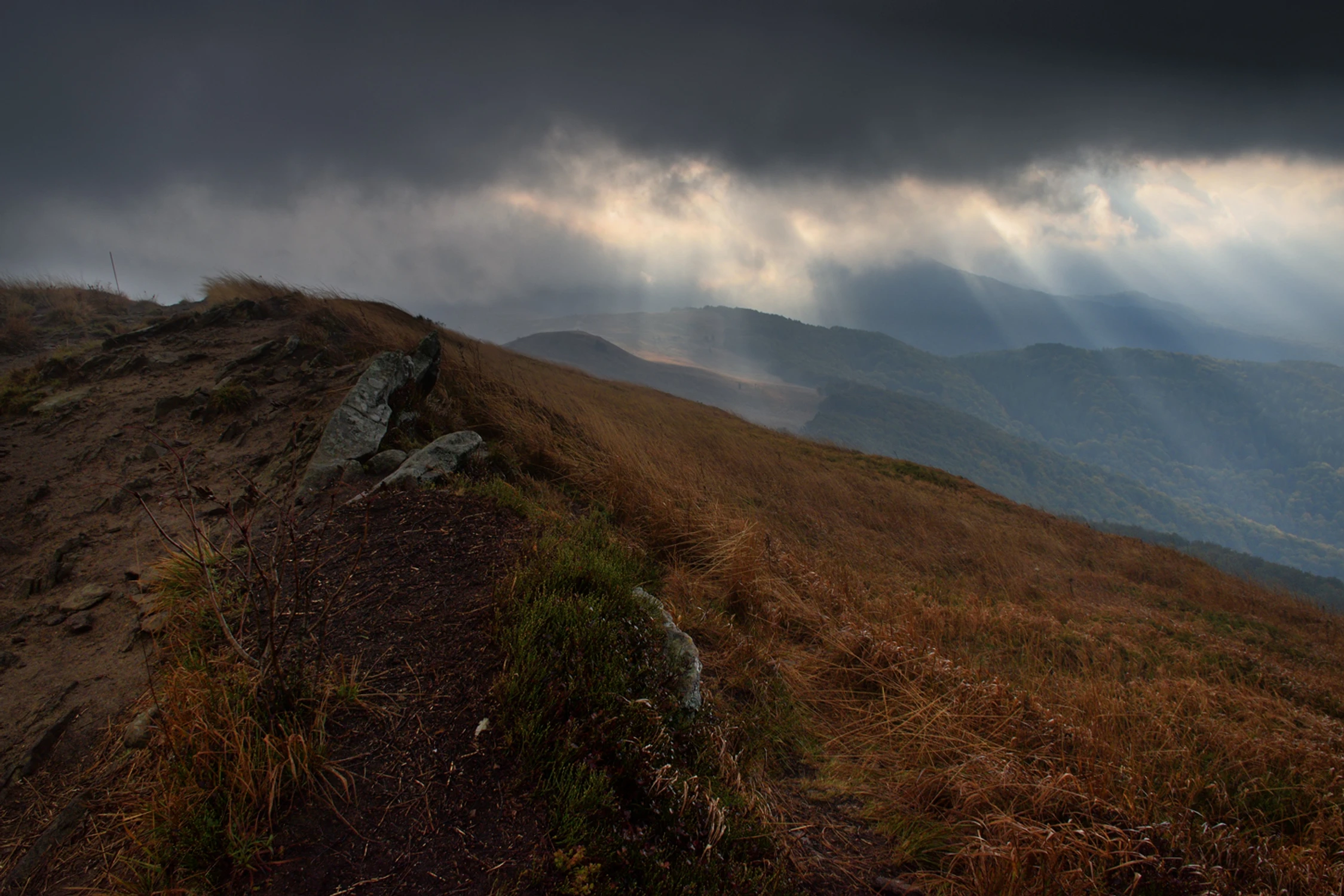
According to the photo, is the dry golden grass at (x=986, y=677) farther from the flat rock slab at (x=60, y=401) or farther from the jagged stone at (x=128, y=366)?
the flat rock slab at (x=60, y=401)

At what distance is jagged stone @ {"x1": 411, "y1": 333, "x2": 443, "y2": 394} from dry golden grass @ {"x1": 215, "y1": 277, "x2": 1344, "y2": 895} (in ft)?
1.86

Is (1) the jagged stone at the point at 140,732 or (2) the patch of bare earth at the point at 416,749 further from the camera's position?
(1) the jagged stone at the point at 140,732

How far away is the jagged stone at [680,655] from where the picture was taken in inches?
159

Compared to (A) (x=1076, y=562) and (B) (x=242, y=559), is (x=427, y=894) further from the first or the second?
(A) (x=1076, y=562)

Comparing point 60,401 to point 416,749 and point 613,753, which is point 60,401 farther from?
point 613,753

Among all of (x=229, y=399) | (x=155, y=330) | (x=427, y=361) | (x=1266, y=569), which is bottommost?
(x=1266, y=569)

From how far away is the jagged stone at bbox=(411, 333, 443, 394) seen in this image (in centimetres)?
834

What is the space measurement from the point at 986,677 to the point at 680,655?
10.0 feet

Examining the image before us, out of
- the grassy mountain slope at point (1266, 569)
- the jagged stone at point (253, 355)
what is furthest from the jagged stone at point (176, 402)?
the grassy mountain slope at point (1266, 569)

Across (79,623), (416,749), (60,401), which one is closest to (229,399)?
(60,401)

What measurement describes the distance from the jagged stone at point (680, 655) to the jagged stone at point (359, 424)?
3.85 m

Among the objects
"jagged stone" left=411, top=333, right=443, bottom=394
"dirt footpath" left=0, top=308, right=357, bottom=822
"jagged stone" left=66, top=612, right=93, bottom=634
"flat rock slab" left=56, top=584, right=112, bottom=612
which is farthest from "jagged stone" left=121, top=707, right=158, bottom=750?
"jagged stone" left=411, top=333, right=443, bottom=394

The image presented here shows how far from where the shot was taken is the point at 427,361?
8.44m

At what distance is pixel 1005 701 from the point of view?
14.8ft
